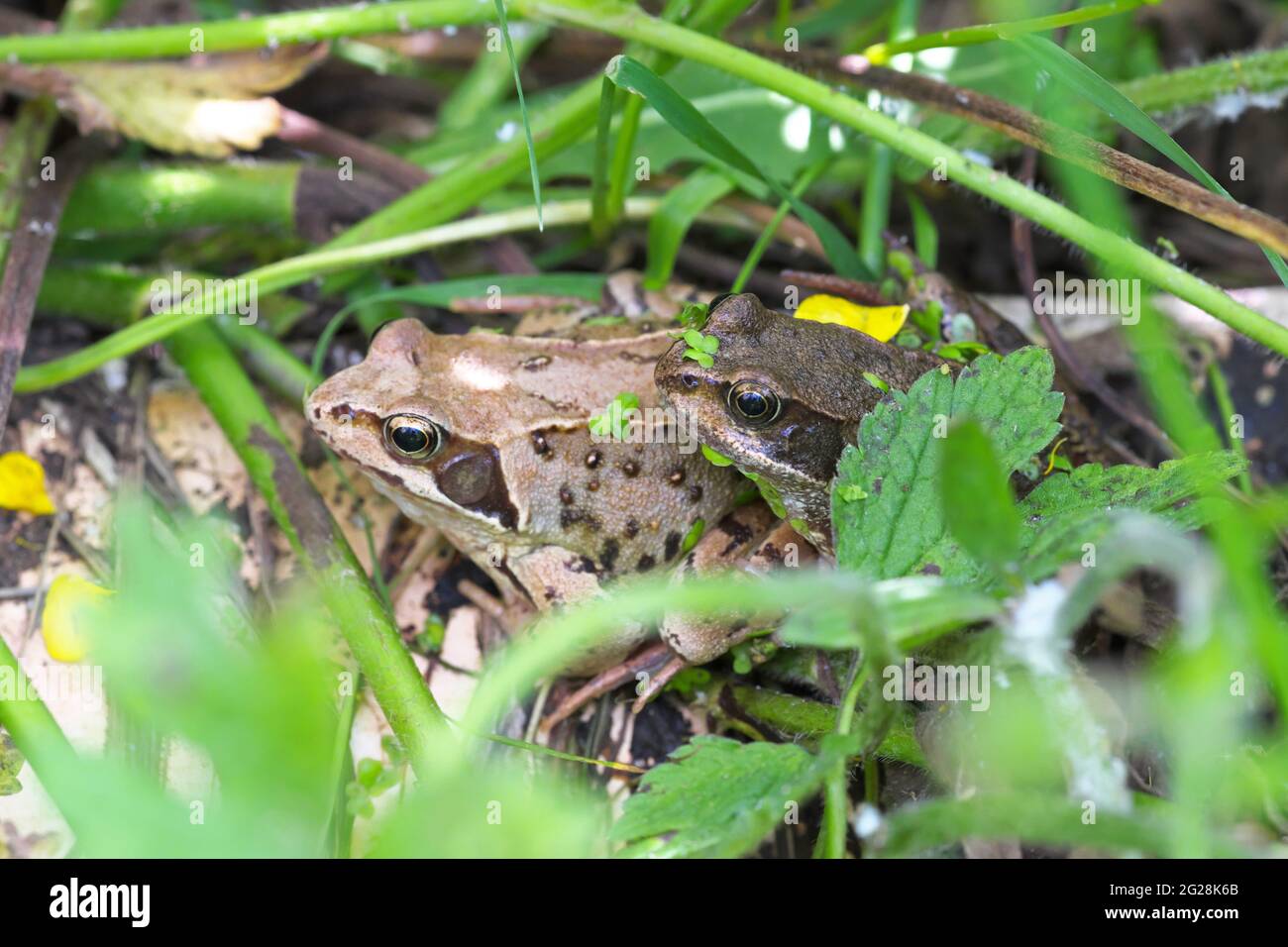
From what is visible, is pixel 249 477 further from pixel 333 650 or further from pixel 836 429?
pixel 836 429

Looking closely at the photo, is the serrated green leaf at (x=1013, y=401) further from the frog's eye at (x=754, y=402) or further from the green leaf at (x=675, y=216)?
the green leaf at (x=675, y=216)

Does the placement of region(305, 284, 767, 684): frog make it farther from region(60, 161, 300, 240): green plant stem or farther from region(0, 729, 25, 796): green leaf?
region(0, 729, 25, 796): green leaf

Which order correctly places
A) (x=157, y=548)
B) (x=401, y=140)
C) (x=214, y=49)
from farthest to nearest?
(x=401, y=140) < (x=214, y=49) < (x=157, y=548)

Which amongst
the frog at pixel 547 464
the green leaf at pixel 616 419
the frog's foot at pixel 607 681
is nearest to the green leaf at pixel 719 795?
the frog at pixel 547 464

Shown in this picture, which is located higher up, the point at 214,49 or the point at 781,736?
the point at 214,49

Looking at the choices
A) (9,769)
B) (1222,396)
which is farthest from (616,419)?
(1222,396)

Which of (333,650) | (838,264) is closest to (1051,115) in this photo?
(838,264)

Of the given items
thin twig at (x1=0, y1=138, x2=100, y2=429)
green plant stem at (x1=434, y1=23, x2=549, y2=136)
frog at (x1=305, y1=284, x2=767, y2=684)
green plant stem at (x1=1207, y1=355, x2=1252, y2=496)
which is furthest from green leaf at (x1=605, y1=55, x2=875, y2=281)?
thin twig at (x1=0, y1=138, x2=100, y2=429)
